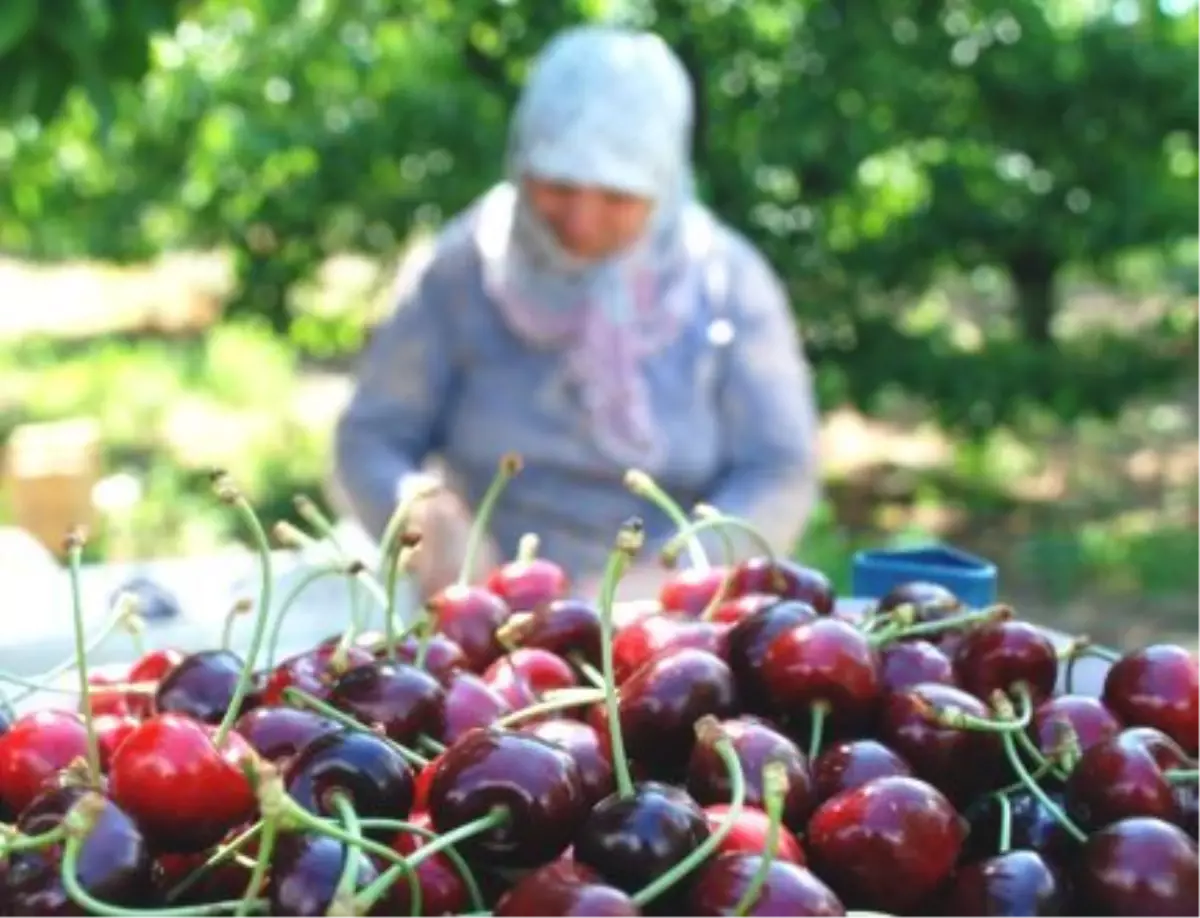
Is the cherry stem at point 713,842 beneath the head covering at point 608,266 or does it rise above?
beneath

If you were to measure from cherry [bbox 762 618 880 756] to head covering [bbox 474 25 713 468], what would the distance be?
133 centimetres

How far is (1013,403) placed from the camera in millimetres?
5984

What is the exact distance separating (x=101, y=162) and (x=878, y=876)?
25.0 ft

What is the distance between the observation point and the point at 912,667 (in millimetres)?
1003

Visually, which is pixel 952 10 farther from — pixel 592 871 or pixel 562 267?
pixel 592 871

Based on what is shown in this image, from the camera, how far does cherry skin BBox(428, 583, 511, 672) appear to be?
1144 millimetres

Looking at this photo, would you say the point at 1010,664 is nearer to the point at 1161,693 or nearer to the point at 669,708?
the point at 1161,693

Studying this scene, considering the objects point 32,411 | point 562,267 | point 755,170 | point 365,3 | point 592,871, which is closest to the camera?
point 592,871

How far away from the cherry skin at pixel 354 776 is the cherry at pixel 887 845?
21 cm

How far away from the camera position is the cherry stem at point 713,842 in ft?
2.37

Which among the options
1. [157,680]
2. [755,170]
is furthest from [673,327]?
[755,170]

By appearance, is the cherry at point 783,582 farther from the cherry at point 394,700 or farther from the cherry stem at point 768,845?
the cherry stem at point 768,845

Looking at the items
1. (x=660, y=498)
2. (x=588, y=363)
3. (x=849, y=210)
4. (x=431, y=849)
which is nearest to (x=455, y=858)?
(x=431, y=849)

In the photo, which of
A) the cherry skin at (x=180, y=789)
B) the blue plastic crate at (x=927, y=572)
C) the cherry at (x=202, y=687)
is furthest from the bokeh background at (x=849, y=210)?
the cherry skin at (x=180, y=789)
